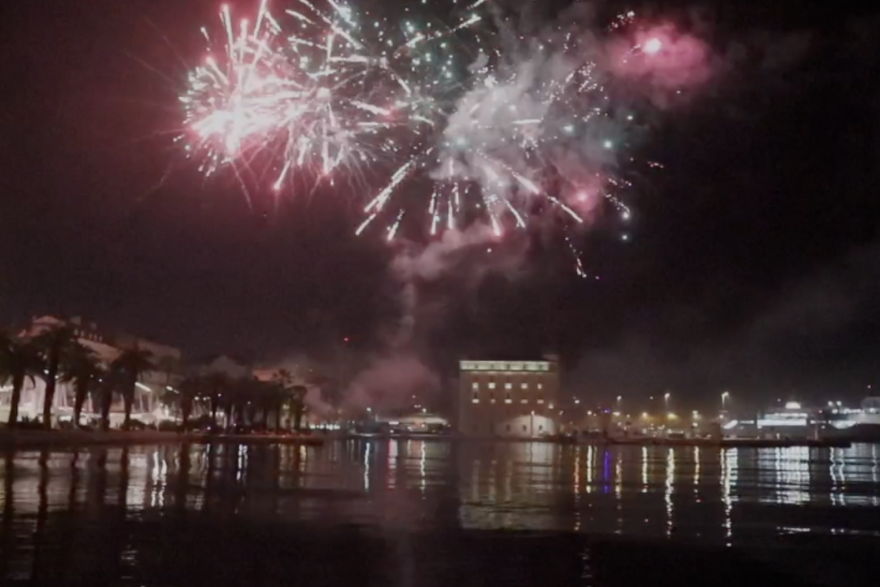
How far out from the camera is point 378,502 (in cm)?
2200

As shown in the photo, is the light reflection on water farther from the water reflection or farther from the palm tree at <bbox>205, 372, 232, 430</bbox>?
the palm tree at <bbox>205, 372, 232, 430</bbox>

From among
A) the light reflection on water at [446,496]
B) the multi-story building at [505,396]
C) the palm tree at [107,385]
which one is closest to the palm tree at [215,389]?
the palm tree at [107,385]

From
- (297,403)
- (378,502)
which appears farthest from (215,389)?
(378,502)

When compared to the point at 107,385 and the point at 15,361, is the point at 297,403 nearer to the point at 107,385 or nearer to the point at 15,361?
the point at 107,385

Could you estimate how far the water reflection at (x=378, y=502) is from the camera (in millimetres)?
15570

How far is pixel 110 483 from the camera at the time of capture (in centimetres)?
2480

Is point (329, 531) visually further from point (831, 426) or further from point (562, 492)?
point (831, 426)

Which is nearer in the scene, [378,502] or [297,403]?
[378,502]

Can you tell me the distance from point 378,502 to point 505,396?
120388 millimetres

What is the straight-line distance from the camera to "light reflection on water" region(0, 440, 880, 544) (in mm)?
18766

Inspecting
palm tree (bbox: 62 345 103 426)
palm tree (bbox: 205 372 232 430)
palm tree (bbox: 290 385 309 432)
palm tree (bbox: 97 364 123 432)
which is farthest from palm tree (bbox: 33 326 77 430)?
palm tree (bbox: 290 385 309 432)

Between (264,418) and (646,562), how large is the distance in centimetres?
9824

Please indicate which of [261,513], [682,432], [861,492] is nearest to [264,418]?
[682,432]

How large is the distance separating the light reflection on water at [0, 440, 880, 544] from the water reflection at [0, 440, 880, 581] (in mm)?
42
